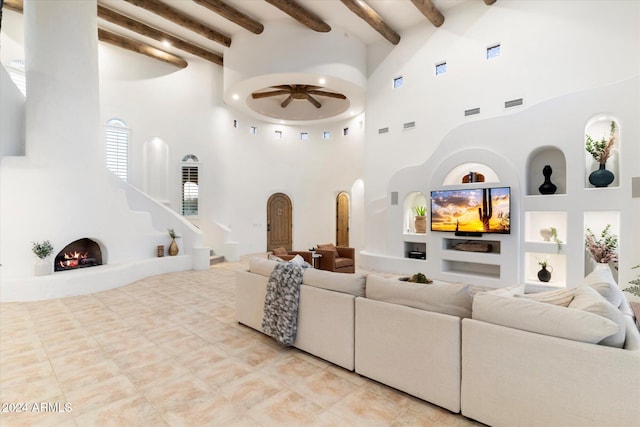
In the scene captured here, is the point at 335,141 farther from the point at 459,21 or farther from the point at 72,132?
the point at 72,132

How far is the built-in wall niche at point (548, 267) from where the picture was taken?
5.49 m

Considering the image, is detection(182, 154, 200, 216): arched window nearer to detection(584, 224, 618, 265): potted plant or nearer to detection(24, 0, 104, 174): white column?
detection(24, 0, 104, 174): white column

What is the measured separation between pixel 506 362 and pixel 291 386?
5.22 ft

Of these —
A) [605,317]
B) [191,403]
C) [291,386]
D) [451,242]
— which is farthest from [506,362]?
[451,242]

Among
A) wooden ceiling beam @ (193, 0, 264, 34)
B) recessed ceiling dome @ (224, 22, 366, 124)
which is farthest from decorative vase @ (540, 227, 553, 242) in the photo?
wooden ceiling beam @ (193, 0, 264, 34)

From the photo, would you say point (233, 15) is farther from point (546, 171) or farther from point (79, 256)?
point (546, 171)

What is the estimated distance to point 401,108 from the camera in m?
7.56

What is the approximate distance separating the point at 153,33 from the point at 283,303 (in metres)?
7.92

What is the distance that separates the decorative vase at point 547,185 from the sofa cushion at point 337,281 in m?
4.47

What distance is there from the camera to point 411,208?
7.43 metres

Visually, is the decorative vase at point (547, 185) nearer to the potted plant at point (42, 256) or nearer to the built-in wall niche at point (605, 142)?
the built-in wall niche at point (605, 142)

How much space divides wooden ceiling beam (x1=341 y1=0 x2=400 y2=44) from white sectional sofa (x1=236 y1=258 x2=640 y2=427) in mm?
5807

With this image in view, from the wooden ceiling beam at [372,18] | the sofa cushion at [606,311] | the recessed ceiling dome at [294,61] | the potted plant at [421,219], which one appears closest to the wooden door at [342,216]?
the recessed ceiling dome at [294,61]

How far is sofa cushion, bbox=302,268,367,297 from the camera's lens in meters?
2.85
